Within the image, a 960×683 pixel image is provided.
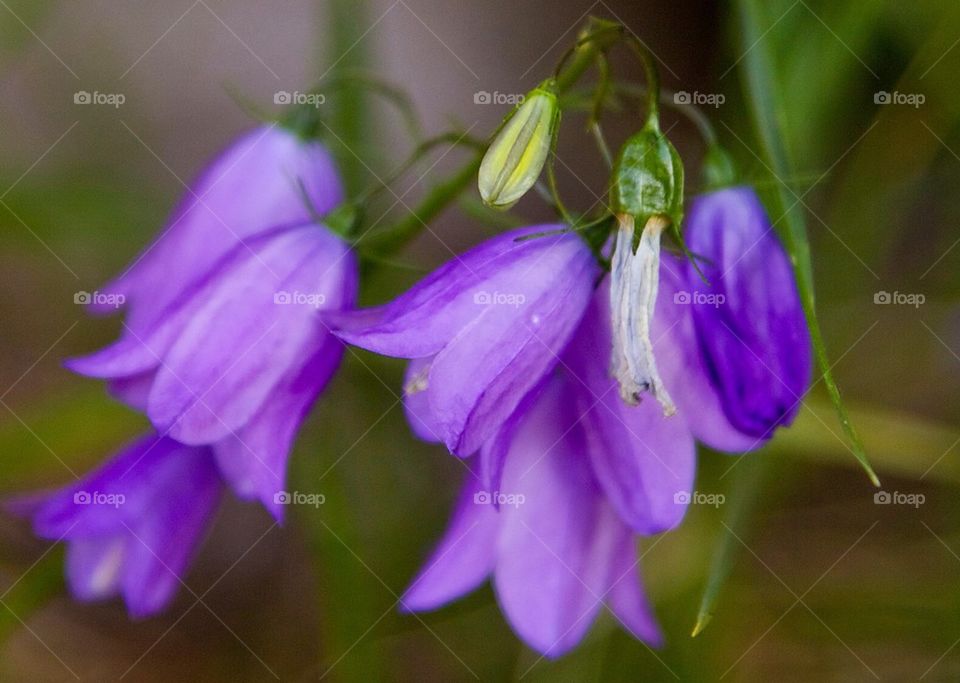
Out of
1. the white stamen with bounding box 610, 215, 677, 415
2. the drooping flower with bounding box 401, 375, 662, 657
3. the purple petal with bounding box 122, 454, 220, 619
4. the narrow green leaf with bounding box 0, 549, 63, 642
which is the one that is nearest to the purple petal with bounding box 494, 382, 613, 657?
the drooping flower with bounding box 401, 375, 662, 657

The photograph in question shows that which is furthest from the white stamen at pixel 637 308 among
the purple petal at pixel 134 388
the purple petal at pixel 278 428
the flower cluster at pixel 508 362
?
the purple petal at pixel 134 388

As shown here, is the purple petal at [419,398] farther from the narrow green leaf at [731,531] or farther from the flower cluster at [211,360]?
the narrow green leaf at [731,531]

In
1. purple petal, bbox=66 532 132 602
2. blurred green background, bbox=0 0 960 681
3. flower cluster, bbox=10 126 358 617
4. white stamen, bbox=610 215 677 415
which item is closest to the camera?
white stamen, bbox=610 215 677 415

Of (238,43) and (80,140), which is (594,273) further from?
(238,43)

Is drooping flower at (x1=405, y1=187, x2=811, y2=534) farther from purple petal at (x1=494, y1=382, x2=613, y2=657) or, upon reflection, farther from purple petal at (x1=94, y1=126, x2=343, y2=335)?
purple petal at (x1=94, y1=126, x2=343, y2=335)

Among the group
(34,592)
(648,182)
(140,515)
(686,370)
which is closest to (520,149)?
(648,182)

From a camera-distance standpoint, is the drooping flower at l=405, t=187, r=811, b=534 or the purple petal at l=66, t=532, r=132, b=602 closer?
the drooping flower at l=405, t=187, r=811, b=534

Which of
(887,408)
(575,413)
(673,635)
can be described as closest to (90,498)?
(575,413)
